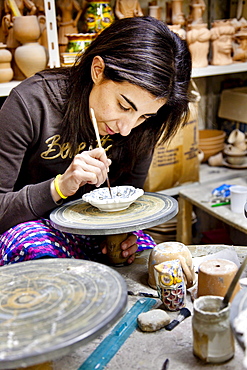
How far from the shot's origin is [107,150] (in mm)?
1863

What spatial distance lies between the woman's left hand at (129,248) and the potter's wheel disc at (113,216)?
13 centimetres

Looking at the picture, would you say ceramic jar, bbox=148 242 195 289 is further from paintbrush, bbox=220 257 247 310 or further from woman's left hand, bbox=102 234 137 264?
paintbrush, bbox=220 257 247 310

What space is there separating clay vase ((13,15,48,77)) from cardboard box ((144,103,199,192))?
2.77ft

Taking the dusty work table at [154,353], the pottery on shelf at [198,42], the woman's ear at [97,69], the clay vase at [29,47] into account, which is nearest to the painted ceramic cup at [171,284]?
the dusty work table at [154,353]

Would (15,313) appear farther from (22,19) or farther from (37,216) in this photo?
(22,19)

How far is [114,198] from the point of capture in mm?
1580

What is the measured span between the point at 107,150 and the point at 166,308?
2.42 ft

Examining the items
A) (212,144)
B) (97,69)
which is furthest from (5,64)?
(212,144)

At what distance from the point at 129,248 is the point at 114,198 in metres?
0.20

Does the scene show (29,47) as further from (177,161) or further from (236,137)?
(236,137)

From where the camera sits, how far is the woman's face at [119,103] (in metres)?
1.52

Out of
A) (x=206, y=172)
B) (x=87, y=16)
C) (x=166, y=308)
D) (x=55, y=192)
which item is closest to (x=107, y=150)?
(x=55, y=192)

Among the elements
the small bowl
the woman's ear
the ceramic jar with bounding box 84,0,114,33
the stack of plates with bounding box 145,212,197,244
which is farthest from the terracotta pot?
the woman's ear

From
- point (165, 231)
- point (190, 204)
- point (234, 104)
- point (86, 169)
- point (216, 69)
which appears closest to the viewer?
point (86, 169)
